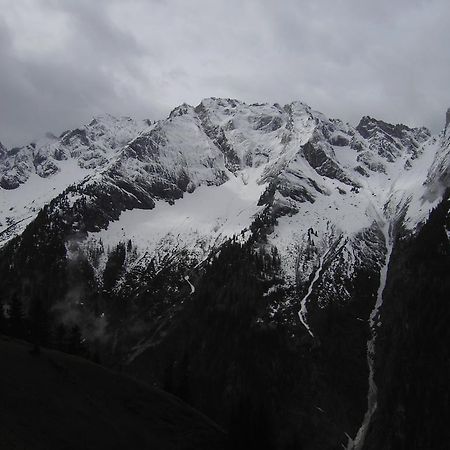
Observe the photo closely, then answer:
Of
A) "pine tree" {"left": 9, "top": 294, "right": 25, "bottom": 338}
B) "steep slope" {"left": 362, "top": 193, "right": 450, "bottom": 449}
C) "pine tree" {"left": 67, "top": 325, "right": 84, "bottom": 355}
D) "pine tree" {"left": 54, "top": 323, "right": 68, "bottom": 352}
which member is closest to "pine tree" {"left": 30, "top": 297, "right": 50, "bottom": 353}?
"pine tree" {"left": 9, "top": 294, "right": 25, "bottom": 338}

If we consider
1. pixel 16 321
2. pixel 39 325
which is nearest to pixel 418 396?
pixel 39 325

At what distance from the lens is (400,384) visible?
18938 centimetres

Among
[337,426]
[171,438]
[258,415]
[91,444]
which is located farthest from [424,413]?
[91,444]

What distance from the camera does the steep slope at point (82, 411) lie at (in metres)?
50.0

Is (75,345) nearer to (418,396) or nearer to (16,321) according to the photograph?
(16,321)

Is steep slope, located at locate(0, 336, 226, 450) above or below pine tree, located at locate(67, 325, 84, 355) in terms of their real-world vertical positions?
below

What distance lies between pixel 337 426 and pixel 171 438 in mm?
134043

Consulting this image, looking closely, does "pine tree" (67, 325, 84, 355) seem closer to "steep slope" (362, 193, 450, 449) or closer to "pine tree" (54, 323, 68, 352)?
"pine tree" (54, 323, 68, 352)

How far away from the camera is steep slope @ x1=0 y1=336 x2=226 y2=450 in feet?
164

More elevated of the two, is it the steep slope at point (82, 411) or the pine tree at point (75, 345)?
the pine tree at point (75, 345)

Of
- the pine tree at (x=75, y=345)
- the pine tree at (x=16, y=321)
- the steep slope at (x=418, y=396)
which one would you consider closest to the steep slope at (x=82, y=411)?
the pine tree at (x=16, y=321)

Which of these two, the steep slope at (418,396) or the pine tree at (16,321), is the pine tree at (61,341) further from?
the steep slope at (418,396)

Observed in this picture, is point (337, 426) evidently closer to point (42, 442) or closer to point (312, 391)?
point (312, 391)

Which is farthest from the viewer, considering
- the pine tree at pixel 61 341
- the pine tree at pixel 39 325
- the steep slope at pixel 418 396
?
the steep slope at pixel 418 396
